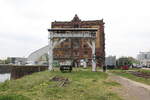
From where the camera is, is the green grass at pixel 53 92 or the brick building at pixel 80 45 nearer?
the green grass at pixel 53 92

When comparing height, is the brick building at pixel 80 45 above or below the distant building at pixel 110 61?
above

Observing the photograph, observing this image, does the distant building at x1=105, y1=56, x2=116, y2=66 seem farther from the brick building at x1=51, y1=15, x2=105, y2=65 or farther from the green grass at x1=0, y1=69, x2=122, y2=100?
the green grass at x1=0, y1=69, x2=122, y2=100

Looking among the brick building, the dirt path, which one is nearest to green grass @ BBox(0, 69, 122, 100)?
the dirt path

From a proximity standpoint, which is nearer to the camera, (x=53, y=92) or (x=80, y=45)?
(x=53, y=92)

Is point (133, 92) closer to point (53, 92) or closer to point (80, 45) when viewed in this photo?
point (53, 92)

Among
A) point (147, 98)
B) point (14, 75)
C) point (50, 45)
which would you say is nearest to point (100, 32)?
point (14, 75)

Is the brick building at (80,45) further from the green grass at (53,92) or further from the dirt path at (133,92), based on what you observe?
the green grass at (53,92)

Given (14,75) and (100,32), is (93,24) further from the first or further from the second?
(14,75)

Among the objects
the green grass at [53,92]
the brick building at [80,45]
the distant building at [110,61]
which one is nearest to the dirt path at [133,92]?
the green grass at [53,92]

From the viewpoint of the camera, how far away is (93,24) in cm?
7269

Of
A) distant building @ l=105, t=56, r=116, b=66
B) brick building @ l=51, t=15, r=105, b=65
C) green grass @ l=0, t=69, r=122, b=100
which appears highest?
brick building @ l=51, t=15, r=105, b=65

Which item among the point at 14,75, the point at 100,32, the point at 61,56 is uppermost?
the point at 100,32

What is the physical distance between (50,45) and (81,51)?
33.6 m

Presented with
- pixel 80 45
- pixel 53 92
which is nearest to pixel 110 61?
pixel 80 45
